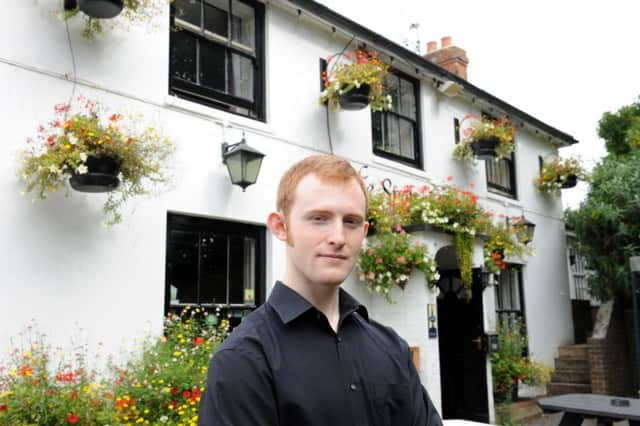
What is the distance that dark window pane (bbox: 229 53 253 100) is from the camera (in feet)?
23.0

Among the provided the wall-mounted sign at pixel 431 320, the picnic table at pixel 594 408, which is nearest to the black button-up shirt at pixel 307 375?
the picnic table at pixel 594 408

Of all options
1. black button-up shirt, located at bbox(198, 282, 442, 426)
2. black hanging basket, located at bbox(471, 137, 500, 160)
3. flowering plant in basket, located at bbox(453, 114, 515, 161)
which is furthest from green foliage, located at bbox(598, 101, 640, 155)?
black button-up shirt, located at bbox(198, 282, 442, 426)

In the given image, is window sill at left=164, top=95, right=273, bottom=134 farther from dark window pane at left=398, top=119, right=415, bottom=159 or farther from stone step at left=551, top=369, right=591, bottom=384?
stone step at left=551, top=369, right=591, bottom=384

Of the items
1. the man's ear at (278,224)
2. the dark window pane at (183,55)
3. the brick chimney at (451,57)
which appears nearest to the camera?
the man's ear at (278,224)

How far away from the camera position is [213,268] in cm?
636

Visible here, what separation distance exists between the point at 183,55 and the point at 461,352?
6036 mm

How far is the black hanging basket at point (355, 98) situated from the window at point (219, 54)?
110 centimetres

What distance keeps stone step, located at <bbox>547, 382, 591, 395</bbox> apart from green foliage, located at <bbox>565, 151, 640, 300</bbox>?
79.3 inches

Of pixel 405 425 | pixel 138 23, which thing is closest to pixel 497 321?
pixel 138 23

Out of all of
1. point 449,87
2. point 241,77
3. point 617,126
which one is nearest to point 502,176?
point 449,87

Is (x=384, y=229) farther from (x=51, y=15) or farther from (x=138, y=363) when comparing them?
(x=51, y=15)

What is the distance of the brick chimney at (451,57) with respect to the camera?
473 inches

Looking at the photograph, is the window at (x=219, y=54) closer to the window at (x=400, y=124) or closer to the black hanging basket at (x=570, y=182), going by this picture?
the window at (x=400, y=124)

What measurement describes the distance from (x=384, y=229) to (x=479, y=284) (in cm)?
214
